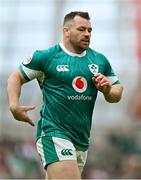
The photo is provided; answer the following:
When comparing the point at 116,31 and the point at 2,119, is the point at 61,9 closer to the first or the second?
the point at 116,31

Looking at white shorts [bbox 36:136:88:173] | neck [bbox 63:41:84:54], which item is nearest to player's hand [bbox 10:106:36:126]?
white shorts [bbox 36:136:88:173]

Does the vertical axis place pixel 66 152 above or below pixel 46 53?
Answer: below

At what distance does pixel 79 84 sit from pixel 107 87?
0.93ft

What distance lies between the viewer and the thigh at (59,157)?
8898mm

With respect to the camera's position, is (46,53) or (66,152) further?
(46,53)

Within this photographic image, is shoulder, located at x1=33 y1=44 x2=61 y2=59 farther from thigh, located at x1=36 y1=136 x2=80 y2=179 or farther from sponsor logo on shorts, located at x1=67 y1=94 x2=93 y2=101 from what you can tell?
thigh, located at x1=36 y1=136 x2=80 y2=179

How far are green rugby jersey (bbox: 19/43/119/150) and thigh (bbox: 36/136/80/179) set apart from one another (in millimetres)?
79

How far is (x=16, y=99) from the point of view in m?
8.98

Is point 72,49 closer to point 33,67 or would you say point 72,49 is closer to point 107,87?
point 33,67

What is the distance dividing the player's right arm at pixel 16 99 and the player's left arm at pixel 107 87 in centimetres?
65

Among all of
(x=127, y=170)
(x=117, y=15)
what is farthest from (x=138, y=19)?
(x=127, y=170)

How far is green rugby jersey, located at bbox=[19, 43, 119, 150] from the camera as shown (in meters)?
9.12

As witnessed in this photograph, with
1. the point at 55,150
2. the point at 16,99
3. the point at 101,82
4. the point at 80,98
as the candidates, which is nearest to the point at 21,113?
the point at 16,99

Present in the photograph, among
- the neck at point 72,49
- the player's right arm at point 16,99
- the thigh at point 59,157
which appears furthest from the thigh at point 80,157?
the neck at point 72,49
